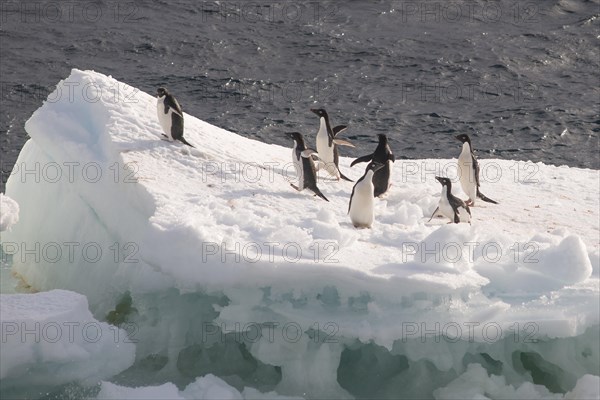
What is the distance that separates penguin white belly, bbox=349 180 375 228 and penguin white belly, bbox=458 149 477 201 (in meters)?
1.62

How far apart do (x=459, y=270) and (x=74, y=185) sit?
3894 mm

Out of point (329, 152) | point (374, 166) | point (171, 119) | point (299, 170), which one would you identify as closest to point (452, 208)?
point (374, 166)

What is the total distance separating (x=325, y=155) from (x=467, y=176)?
158 centimetres

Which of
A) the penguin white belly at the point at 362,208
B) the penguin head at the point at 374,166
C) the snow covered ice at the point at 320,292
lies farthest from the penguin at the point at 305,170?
the penguin white belly at the point at 362,208

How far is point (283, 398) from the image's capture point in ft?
25.3

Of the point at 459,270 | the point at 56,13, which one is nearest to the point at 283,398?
the point at 459,270

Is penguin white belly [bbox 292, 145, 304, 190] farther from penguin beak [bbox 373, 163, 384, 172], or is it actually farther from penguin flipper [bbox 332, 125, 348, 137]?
penguin flipper [bbox 332, 125, 348, 137]

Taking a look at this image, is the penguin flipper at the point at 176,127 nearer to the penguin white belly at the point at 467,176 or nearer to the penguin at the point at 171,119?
the penguin at the point at 171,119

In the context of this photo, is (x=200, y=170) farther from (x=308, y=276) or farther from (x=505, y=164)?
(x=505, y=164)

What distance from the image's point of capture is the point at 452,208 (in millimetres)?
9609

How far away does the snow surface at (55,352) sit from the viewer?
7977 millimetres

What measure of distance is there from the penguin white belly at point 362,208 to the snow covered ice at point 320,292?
77mm

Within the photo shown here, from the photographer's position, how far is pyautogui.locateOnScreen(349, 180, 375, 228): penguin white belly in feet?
29.7

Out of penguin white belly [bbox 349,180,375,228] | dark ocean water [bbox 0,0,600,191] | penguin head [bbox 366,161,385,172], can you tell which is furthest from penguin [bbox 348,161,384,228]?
dark ocean water [bbox 0,0,600,191]
